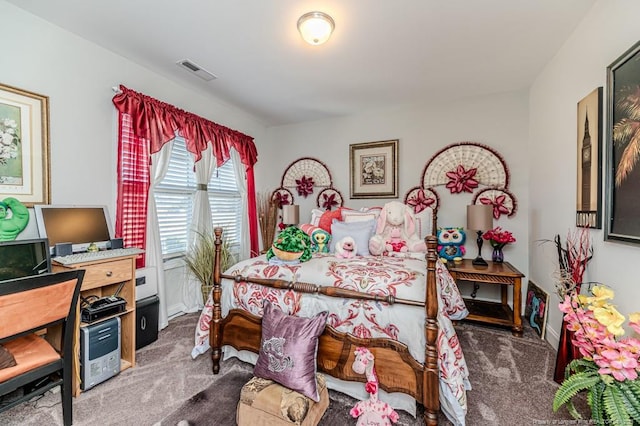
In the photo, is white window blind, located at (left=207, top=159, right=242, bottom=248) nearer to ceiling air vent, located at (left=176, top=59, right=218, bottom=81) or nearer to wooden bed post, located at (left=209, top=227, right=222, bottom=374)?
ceiling air vent, located at (left=176, top=59, right=218, bottom=81)

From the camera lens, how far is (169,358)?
225 centimetres

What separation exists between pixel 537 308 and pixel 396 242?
1522 mm

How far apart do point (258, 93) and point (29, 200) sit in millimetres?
2329

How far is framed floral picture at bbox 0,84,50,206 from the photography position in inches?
74.3

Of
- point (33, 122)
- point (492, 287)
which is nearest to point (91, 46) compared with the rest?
point (33, 122)

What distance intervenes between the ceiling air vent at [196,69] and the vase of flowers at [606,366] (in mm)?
3416

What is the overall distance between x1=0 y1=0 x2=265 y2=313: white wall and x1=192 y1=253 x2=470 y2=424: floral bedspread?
1.48 metres

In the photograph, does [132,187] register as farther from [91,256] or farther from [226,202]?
[226,202]

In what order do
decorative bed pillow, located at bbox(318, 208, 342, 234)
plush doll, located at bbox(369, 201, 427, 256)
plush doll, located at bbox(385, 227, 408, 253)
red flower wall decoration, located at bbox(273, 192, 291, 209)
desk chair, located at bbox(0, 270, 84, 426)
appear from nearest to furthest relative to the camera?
desk chair, located at bbox(0, 270, 84, 426) < plush doll, located at bbox(385, 227, 408, 253) < plush doll, located at bbox(369, 201, 427, 256) < decorative bed pillow, located at bbox(318, 208, 342, 234) < red flower wall decoration, located at bbox(273, 192, 291, 209)

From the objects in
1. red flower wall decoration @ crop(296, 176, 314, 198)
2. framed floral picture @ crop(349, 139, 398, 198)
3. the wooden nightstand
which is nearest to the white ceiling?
framed floral picture @ crop(349, 139, 398, 198)

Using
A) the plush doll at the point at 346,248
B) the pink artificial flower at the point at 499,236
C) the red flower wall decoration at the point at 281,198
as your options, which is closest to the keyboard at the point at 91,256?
the plush doll at the point at 346,248

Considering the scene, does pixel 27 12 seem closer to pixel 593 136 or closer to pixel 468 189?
pixel 593 136

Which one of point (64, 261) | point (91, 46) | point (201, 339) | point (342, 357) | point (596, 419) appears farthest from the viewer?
point (91, 46)

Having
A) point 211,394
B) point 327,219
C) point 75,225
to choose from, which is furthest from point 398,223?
point 75,225
